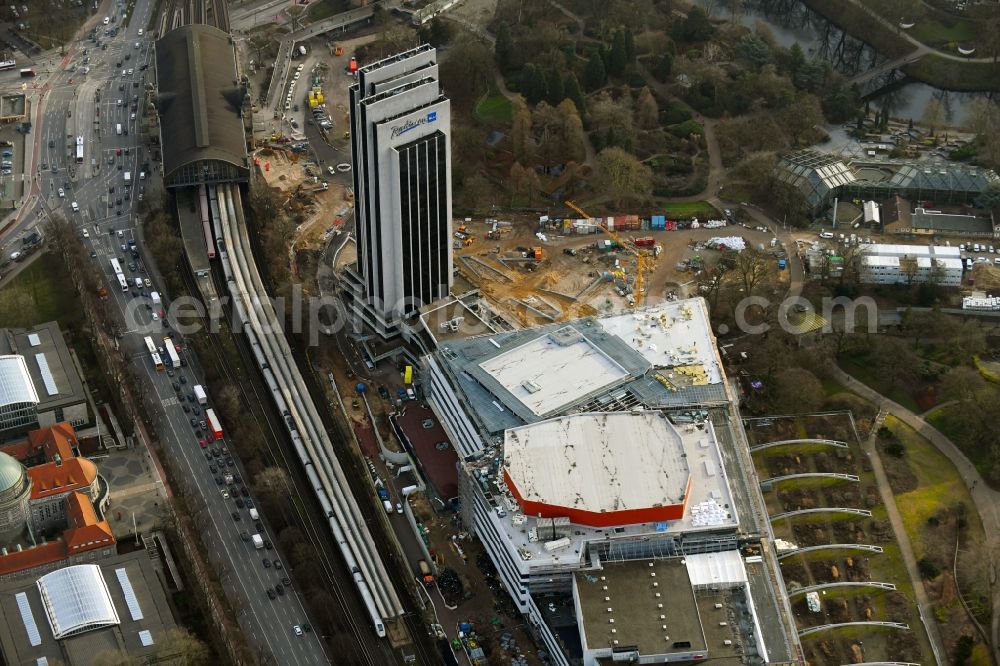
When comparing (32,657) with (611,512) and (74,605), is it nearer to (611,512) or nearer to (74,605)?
(74,605)

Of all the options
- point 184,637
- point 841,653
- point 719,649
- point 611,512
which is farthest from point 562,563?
point 184,637

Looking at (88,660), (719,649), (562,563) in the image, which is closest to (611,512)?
(562,563)

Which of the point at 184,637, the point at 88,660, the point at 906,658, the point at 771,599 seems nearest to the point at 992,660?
the point at 906,658

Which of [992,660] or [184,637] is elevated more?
[184,637]

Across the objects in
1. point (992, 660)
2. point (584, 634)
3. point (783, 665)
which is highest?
point (584, 634)

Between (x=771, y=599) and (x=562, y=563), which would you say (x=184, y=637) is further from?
(x=771, y=599)

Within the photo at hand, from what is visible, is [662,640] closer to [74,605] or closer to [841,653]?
[841,653]

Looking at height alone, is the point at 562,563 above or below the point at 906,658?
above
